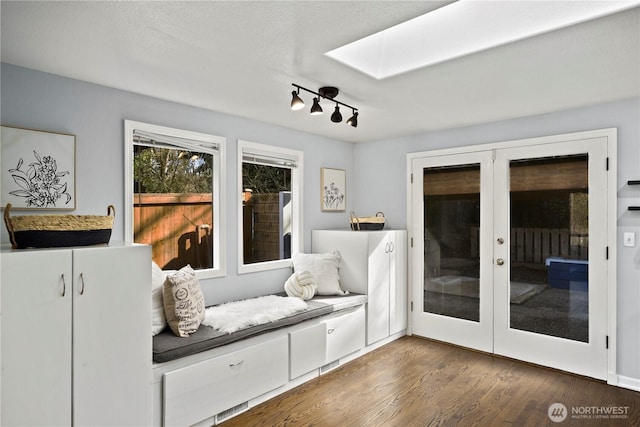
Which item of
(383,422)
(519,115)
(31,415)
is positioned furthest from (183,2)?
(519,115)

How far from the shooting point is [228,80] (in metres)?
2.71

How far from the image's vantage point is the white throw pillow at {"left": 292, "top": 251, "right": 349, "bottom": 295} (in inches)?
156

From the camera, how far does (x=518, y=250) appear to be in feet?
12.4

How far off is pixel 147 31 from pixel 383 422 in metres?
2.84

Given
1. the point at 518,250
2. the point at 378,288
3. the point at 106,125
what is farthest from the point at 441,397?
the point at 106,125

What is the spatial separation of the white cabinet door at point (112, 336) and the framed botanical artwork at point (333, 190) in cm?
264

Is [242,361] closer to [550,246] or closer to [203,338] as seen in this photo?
[203,338]

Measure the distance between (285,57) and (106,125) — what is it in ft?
4.88

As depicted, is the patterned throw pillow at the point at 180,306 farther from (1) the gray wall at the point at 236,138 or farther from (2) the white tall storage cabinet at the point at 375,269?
(2) the white tall storage cabinet at the point at 375,269

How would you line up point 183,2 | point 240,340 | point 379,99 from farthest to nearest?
point 379,99 < point 240,340 < point 183,2

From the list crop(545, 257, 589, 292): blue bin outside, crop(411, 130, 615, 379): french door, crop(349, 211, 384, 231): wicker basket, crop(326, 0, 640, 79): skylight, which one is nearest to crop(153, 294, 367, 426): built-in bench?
crop(349, 211, 384, 231): wicker basket

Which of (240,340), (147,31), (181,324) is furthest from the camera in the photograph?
(240,340)

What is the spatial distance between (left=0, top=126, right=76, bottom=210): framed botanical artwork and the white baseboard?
449 cm

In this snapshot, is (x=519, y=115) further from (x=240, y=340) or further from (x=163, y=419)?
(x=163, y=419)
